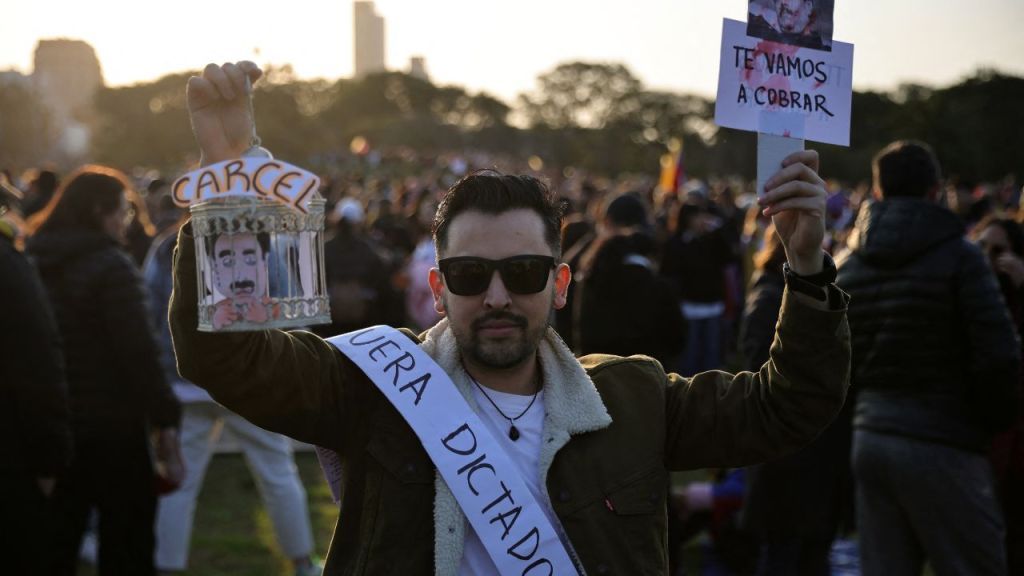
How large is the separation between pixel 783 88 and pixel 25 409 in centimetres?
280

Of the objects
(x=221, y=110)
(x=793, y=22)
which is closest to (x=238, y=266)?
(x=221, y=110)

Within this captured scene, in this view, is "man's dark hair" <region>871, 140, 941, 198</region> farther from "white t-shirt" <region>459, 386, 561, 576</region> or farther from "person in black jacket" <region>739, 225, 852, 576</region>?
"white t-shirt" <region>459, 386, 561, 576</region>

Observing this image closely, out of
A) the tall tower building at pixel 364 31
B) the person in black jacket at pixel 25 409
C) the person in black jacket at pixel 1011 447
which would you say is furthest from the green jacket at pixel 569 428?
the person in black jacket at pixel 1011 447

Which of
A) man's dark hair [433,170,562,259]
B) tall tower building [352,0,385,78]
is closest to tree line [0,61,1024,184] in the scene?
tall tower building [352,0,385,78]

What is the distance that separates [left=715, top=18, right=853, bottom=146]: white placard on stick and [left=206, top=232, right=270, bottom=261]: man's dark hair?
0.94m

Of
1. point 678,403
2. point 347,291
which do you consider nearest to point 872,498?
point 678,403

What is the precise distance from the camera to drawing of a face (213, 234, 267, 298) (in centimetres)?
194

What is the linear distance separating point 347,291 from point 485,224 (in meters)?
4.95

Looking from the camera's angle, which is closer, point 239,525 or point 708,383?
point 708,383

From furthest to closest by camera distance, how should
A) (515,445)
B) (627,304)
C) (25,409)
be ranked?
1. (627,304)
2. (25,409)
3. (515,445)

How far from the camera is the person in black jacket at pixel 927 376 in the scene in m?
3.75

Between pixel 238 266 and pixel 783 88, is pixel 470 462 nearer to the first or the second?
pixel 238 266

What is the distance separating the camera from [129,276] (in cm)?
439

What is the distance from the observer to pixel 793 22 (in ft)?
7.32
